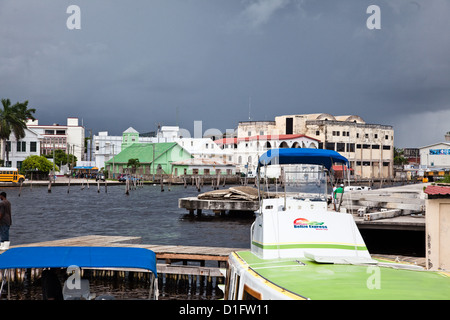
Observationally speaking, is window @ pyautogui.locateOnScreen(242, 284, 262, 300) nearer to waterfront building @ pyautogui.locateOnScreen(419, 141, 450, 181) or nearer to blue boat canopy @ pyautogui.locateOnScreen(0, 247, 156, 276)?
blue boat canopy @ pyautogui.locateOnScreen(0, 247, 156, 276)

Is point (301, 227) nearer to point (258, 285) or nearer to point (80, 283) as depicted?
point (258, 285)

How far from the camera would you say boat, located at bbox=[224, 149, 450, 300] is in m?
6.86

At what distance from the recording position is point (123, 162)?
123375 millimetres

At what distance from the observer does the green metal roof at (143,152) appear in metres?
119

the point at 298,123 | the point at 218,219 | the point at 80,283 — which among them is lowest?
the point at 218,219

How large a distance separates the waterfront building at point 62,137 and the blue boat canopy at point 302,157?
129 m

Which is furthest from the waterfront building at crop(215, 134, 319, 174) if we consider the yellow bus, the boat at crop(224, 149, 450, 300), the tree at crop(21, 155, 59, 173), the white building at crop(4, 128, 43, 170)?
the boat at crop(224, 149, 450, 300)

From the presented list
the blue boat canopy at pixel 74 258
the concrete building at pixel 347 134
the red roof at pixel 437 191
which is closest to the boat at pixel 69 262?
the blue boat canopy at pixel 74 258

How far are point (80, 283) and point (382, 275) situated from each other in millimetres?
5124

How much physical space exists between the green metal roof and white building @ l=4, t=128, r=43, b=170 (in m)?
24.6

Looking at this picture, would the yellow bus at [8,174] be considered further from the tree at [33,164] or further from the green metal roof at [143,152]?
the green metal roof at [143,152]

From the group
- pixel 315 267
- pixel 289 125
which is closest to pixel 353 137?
pixel 289 125

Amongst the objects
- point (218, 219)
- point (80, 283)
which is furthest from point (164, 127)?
point (80, 283)
